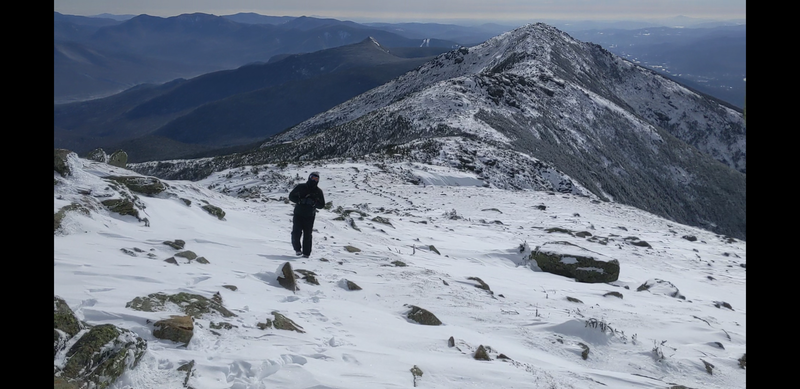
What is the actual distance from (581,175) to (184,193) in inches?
1236

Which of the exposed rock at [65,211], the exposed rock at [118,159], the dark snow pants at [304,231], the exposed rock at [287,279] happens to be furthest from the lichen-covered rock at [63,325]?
the exposed rock at [118,159]

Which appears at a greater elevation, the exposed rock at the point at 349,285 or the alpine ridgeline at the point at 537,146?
the alpine ridgeline at the point at 537,146

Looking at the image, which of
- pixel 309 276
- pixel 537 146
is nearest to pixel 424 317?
pixel 309 276

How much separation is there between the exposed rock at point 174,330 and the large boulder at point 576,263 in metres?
9.02

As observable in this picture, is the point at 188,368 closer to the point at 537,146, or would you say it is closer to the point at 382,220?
the point at 382,220

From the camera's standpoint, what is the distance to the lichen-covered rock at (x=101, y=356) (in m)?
3.76

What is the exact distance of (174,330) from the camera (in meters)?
4.75

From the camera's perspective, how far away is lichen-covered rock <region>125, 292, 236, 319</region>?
5.25 metres

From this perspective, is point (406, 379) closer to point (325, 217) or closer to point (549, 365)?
point (549, 365)

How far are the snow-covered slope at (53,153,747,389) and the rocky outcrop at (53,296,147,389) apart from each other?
0.13 m

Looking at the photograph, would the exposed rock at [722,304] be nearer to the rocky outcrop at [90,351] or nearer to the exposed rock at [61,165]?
the rocky outcrop at [90,351]

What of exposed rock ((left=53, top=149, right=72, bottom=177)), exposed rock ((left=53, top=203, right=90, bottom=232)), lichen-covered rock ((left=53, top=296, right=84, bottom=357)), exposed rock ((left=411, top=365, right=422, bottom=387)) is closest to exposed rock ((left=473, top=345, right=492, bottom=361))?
exposed rock ((left=411, top=365, right=422, bottom=387))
